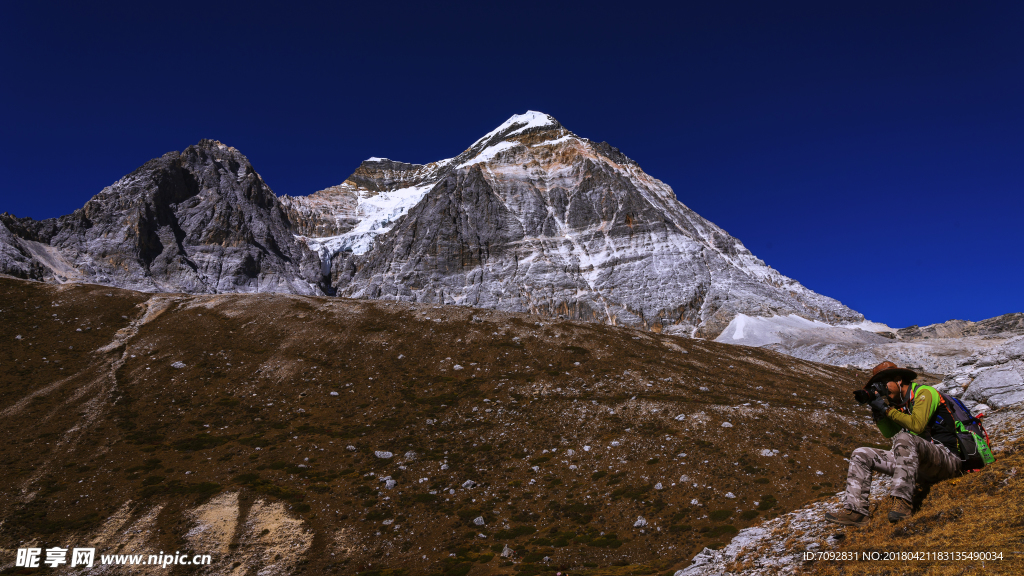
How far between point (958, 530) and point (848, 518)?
2130mm

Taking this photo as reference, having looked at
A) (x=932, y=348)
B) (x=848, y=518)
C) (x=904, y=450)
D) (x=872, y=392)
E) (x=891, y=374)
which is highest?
(x=932, y=348)

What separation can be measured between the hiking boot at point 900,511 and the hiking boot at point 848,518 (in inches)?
Result: 25.1

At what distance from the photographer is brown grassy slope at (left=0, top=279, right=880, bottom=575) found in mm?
22188

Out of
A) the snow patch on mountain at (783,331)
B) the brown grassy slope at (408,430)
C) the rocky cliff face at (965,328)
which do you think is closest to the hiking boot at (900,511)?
the brown grassy slope at (408,430)

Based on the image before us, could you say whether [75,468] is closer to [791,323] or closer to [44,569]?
[44,569]

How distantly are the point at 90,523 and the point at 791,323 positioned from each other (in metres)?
197

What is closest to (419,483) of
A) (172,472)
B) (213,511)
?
(213,511)

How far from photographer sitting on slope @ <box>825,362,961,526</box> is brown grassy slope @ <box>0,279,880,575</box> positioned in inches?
373

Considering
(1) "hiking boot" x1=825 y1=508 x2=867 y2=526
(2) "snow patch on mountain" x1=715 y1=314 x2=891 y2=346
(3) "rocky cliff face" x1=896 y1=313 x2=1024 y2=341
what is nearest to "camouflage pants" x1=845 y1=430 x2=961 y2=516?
(1) "hiking boot" x1=825 y1=508 x2=867 y2=526

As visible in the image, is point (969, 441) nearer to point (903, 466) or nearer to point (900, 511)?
point (903, 466)

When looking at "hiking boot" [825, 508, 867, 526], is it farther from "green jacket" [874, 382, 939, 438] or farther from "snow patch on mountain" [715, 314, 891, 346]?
"snow patch on mountain" [715, 314, 891, 346]

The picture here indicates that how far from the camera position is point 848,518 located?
10.6 metres

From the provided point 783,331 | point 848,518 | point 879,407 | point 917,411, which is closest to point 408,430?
point 848,518

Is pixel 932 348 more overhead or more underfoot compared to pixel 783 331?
more underfoot
